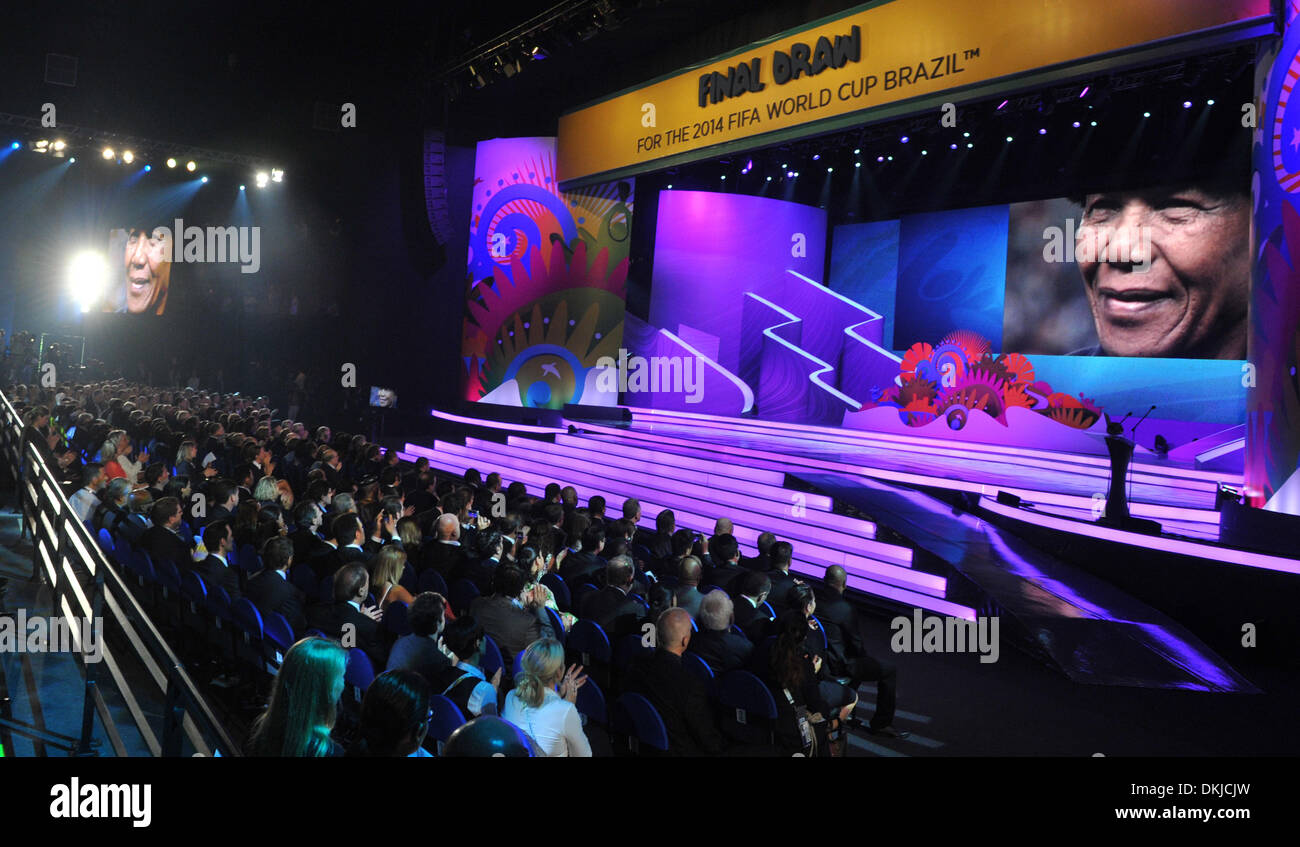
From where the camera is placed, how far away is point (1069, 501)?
8438mm

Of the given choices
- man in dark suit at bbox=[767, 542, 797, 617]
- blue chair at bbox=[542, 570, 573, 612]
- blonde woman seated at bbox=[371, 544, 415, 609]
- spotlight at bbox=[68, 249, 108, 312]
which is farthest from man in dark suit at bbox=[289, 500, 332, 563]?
spotlight at bbox=[68, 249, 108, 312]

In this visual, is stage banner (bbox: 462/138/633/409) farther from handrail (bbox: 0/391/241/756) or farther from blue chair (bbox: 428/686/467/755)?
blue chair (bbox: 428/686/467/755)

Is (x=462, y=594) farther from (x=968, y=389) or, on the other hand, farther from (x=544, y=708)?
(x=968, y=389)

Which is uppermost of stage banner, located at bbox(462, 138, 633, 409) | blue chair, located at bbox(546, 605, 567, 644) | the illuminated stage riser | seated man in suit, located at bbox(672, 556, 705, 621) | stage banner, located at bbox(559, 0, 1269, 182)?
stage banner, located at bbox(559, 0, 1269, 182)

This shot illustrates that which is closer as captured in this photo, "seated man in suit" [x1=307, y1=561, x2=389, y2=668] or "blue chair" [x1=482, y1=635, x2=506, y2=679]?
"blue chair" [x1=482, y1=635, x2=506, y2=679]

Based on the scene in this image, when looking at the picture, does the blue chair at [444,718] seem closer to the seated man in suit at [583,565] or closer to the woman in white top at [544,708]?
the woman in white top at [544,708]

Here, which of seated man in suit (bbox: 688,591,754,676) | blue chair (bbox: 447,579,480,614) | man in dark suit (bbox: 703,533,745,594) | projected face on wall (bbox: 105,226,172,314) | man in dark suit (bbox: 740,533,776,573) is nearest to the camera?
seated man in suit (bbox: 688,591,754,676)

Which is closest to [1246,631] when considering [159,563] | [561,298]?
[159,563]

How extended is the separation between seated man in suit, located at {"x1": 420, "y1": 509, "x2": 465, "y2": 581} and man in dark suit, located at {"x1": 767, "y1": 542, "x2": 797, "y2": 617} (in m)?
1.84

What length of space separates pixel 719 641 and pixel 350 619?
1680 mm

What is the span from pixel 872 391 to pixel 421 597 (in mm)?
13725

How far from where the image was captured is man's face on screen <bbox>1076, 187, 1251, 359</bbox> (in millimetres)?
12188

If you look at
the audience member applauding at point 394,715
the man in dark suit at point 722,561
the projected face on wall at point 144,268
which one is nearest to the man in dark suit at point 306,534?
the man in dark suit at point 722,561

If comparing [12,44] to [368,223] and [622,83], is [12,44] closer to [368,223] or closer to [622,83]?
[368,223]
